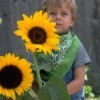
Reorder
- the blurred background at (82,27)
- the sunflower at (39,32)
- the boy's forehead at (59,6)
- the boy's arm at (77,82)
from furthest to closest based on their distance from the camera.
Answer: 1. the blurred background at (82,27)
2. the boy's forehead at (59,6)
3. the boy's arm at (77,82)
4. the sunflower at (39,32)

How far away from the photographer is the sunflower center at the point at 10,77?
1.99m

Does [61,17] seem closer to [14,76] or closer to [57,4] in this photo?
[57,4]

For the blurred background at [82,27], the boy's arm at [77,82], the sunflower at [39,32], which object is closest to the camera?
the sunflower at [39,32]

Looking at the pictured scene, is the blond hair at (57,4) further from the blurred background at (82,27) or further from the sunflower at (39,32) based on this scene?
the blurred background at (82,27)

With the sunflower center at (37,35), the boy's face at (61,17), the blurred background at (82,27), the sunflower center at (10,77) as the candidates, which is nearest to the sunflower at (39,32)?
the sunflower center at (37,35)

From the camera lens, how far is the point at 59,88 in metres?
2.09

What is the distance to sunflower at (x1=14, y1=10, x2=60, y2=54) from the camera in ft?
6.45

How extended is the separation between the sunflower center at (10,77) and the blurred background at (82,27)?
4.38m

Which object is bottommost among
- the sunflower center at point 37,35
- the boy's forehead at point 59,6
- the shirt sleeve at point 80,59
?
the shirt sleeve at point 80,59

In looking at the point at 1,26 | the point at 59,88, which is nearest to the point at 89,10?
the point at 1,26

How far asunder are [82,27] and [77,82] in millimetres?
5648

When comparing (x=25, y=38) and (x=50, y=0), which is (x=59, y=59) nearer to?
(x=50, y=0)

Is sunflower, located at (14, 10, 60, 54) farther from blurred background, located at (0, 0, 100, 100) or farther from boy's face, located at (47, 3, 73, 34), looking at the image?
blurred background, located at (0, 0, 100, 100)

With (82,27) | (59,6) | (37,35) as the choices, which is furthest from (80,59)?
(82,27)
